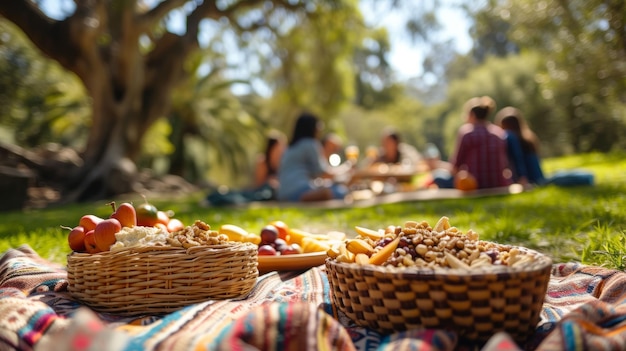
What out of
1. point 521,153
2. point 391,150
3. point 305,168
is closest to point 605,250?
point 305,168

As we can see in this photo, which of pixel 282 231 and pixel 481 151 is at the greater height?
pixel 481 151

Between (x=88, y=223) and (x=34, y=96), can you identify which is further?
(x=34, y=96)

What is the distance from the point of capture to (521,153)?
8.05 meters

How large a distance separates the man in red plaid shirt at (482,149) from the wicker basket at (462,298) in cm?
571

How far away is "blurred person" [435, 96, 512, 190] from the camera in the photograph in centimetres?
712

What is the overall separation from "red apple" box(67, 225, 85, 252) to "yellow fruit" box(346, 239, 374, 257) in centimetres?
115

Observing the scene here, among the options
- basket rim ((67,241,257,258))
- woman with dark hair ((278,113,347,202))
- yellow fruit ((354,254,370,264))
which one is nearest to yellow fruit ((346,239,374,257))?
yellow fruit ((354,254,370,264))

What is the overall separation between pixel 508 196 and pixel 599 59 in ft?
32.1

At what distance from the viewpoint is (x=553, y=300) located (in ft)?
7.08

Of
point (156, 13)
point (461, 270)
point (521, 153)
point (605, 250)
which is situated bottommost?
point (605, 250)

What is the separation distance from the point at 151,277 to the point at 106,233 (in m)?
0.30

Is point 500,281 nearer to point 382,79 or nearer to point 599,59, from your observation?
point 599,59

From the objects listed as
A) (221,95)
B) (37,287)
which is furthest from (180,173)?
(37,287)

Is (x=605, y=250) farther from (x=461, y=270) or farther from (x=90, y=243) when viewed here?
(x=90, y=243)
